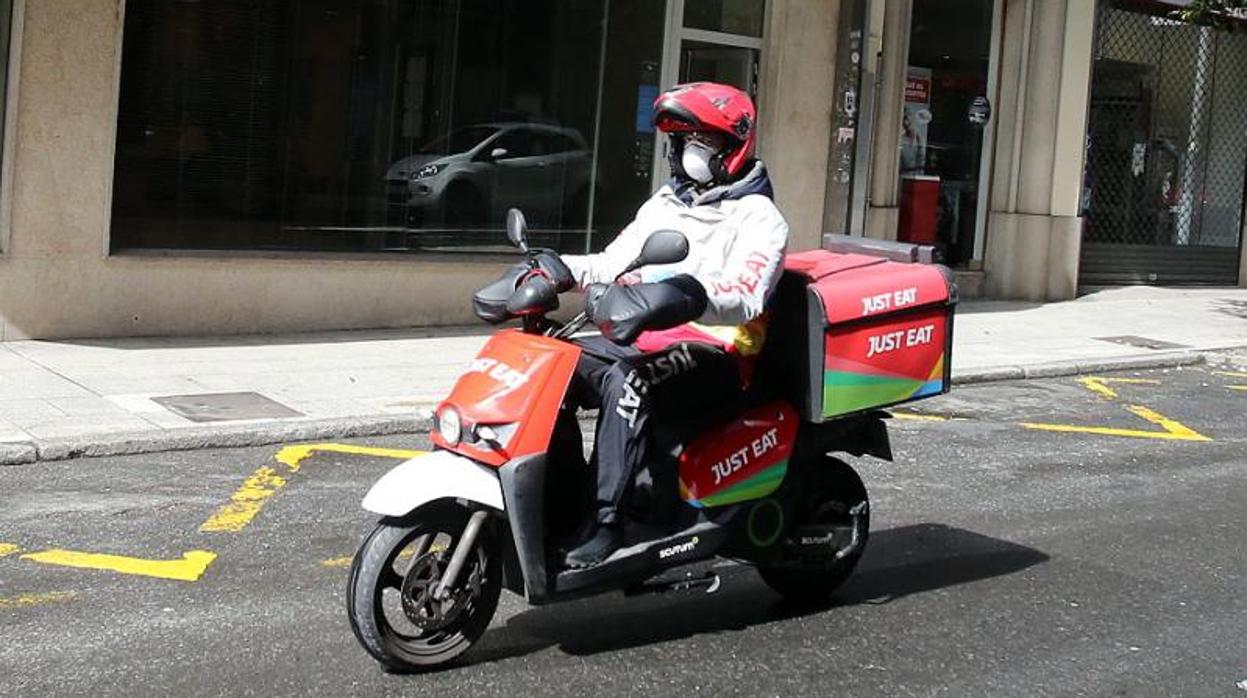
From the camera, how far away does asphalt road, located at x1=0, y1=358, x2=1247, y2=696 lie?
5.00 meters

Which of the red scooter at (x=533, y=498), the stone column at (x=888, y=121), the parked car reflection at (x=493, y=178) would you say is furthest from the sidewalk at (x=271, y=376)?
the red scooter at (x=533, y=498)

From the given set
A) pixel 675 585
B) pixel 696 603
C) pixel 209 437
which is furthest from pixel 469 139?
pixel 675 585

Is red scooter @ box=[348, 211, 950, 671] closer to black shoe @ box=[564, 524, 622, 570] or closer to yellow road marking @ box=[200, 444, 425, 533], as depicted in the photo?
black shoe @ box=[564, 524, 622, 570]

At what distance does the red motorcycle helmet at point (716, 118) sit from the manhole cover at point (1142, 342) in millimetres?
9378

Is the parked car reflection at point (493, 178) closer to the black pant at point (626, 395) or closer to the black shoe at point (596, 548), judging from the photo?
the black pant at point (626, 395)

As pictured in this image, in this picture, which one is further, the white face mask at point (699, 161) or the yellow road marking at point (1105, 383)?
the yellow road marking at point (1105, 383)

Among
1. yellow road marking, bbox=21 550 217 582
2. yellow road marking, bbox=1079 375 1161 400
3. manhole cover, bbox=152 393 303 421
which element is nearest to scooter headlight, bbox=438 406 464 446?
yellow road marking, bbox=21 550 217 582

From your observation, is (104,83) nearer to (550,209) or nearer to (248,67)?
(248,67)

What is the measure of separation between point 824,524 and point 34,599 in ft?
9.23

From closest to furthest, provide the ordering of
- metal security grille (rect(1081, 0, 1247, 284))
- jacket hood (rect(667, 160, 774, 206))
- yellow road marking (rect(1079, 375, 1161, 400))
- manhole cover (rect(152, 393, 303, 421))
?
1. jacket hood (rect(667, 160, 774, 206))
2. manhole cover (rect(152, 393, 303, 421))
3. yellow road marking (rect(1079, 375, 1161, 400))
4. metal security grille (rect(1081, 0, 1247, 284))

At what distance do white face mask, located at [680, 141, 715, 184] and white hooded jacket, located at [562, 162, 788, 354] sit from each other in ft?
0.19

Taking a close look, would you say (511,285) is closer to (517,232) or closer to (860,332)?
(517,232)

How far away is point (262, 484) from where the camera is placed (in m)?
7.55

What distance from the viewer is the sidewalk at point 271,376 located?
8352 millimetres
